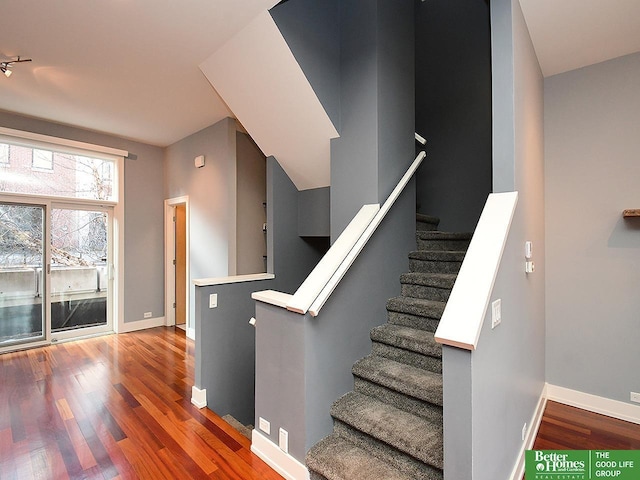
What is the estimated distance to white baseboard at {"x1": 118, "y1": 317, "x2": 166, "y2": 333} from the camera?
525 cm

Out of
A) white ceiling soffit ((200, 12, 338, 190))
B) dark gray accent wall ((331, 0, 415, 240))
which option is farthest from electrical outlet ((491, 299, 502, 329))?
white ceiling soffit ((200, 12, 338, 190))

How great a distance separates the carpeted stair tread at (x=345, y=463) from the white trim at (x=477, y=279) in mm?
921

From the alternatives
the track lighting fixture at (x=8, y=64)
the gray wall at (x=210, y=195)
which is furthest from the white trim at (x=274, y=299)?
the track lighting fixture at (x=8, y=64)

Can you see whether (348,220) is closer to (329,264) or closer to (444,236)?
(329,264)

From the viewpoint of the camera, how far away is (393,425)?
1876mm

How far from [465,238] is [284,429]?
87.6 inches

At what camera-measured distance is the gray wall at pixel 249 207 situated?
435cm

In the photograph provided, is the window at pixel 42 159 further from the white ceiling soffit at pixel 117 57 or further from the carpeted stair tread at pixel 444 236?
the carpeted stair tread at pixel 444 236

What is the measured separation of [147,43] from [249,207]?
213 cm

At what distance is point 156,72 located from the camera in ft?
10.7

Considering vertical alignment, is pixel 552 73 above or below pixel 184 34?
below

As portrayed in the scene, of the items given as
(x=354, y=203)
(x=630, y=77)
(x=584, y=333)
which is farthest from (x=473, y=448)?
(x=630, y=77)

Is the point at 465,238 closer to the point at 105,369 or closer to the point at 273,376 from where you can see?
the point at 273,376

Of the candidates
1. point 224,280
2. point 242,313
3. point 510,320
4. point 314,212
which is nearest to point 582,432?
point 510,320
